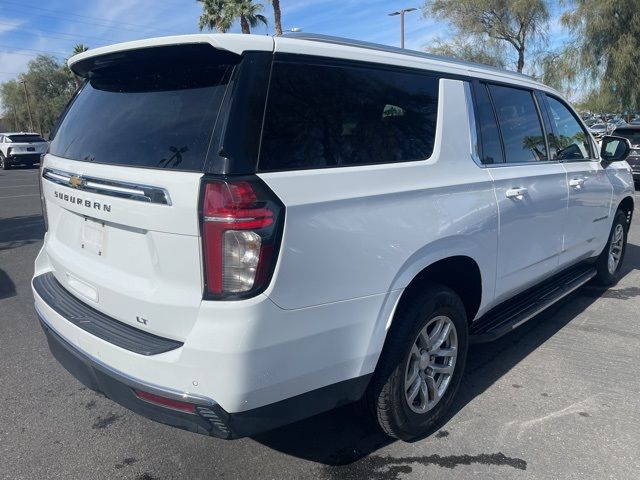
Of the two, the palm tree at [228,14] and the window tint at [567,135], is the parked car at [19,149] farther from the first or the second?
the window tint at [567,135]

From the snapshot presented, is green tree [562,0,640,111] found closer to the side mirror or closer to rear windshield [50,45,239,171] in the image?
the side mirror

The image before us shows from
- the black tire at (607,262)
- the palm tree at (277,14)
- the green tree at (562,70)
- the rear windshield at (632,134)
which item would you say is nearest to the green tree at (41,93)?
the palm tree at (277,14)

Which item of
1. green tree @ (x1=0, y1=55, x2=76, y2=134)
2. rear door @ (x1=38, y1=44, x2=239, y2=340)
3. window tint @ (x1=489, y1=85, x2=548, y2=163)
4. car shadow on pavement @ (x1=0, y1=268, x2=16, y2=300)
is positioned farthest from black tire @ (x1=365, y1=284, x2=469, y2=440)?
green tree @ (x1=0, y1=55, x2=76, y2=134)

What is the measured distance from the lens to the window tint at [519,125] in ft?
12.1

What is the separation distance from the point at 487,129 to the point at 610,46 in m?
22.6

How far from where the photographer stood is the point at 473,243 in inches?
123

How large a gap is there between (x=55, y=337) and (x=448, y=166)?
88.7 inches

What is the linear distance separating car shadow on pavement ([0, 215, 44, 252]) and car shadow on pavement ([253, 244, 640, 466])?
6208mm

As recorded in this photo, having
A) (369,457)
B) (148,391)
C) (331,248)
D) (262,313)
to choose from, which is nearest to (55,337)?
(148,391)

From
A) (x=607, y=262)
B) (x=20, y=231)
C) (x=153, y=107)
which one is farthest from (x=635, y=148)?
(x=153, y=107)

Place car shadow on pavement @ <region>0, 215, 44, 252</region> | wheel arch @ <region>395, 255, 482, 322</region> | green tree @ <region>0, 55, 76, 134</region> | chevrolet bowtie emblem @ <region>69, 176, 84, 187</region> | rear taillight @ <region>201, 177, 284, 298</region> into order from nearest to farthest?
rear taillight @ <region>201, 177, 284, 298</region> < chevrolet bowtie emblem @ <region>69, 176, 84, 187</region> < wheel arch @ <region>395, 255, 482, 322</region> < car shadow on pavement @ <region>0, 215, 44, 252</region> < green tree @ <region>0, 55, 76, 134</region>

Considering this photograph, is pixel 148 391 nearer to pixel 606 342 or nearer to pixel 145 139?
pixel 145 139

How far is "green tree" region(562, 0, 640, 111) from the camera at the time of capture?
70.5 ft

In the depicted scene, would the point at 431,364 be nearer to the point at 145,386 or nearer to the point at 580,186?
the point at 145,386
